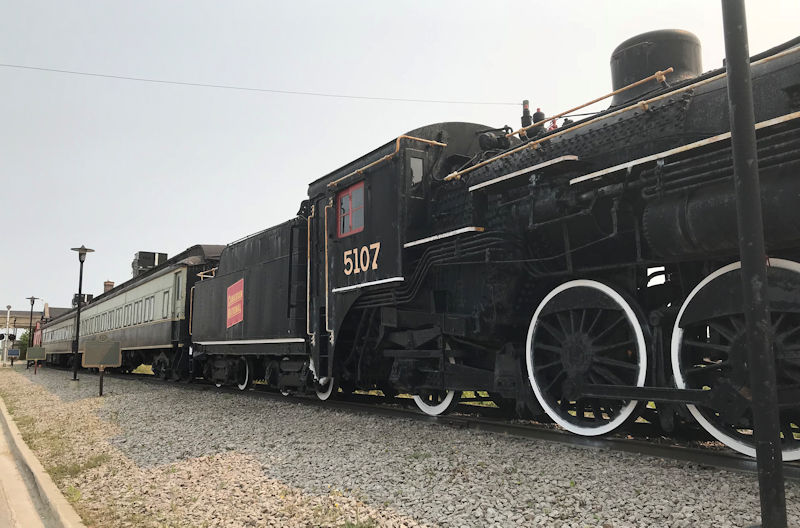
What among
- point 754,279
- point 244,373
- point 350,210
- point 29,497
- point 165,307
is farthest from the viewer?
point 165,307

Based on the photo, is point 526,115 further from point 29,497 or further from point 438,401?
point 29,497

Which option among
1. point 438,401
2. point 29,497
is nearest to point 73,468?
point 29,497

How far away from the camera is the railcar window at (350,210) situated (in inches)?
291

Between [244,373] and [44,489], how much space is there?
753 centimetres

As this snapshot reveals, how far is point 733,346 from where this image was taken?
12.7 ft

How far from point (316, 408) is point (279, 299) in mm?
2115

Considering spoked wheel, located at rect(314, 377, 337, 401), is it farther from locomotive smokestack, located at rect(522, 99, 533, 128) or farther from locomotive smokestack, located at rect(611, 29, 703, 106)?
locomotive smokestack, located at rect(611, 29, 703, 106)

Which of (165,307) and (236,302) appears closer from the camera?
(236,302)

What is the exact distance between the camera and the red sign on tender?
10.9m

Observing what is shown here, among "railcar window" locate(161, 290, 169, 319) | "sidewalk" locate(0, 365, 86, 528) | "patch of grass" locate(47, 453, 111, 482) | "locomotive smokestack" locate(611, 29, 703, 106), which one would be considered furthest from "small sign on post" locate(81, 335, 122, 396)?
"locomotive smokestack" locate(611, 29, 703, 106)

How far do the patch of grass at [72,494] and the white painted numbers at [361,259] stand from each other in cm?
382

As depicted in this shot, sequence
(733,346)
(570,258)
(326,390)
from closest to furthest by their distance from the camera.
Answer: (733,346)
(570,258)
(326,390)

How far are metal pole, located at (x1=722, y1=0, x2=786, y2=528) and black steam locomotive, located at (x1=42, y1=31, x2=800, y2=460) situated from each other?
3.68 ft

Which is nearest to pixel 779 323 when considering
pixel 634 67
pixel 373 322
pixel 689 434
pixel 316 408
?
pixel 689 434
